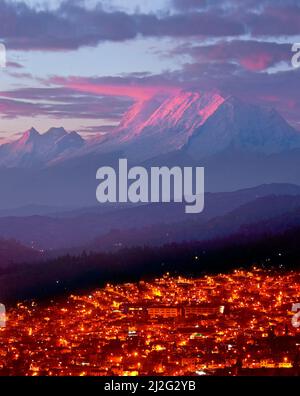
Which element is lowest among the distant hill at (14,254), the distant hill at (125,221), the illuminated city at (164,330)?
the illuminated city at (164,330)

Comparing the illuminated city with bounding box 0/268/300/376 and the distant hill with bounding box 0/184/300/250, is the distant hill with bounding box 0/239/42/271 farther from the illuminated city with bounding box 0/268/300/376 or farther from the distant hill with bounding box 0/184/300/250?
the illuminated city with bounding box 0/268/300/376

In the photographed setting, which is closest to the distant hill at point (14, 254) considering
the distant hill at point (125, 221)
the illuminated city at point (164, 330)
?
the distant hill at point (125, 221)

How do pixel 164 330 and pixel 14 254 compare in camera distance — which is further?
pixel 14 254

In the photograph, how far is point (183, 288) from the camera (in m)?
11.9

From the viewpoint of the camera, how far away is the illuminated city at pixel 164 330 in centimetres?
707

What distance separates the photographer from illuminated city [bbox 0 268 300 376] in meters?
7.07

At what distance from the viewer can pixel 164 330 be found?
29.5 ft

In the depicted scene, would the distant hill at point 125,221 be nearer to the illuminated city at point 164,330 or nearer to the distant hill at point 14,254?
the distant hill at point 14,254

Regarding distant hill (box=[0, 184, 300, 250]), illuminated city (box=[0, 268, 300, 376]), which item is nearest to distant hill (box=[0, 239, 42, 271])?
distant hill (box=[0, 184, 300, 250])

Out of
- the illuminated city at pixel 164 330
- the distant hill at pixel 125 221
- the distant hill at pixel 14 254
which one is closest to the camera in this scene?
the illuminated city at pixel 164 330

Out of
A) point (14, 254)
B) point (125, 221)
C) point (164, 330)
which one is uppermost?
point (125, 221)

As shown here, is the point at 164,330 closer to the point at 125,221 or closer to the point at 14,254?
the point at 125,221

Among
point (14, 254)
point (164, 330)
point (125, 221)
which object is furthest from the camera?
point (14, 254)

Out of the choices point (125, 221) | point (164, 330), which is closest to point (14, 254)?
point (125, 221)
